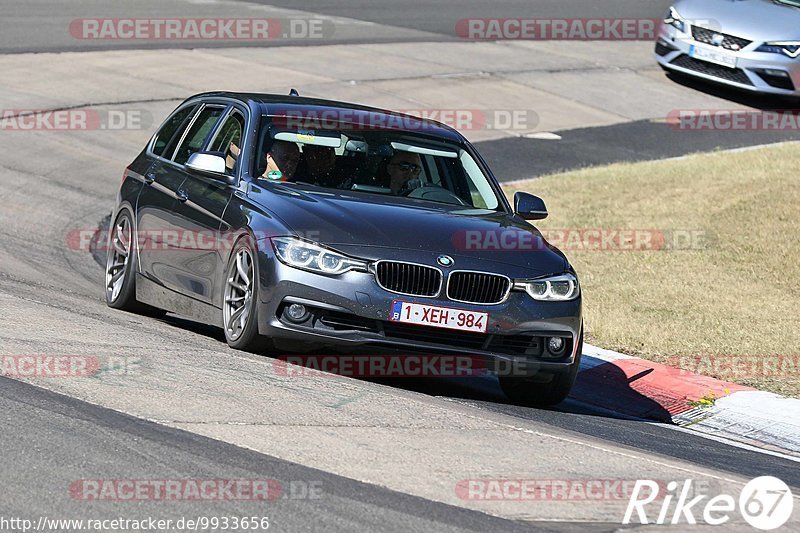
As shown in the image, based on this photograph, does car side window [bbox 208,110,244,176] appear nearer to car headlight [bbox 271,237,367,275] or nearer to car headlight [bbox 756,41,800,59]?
car headlight [bbox 271,237,367,275]

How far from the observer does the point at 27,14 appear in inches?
1003

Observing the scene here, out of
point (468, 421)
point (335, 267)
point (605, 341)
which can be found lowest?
point (605, 341)

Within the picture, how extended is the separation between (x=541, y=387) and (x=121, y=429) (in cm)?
337

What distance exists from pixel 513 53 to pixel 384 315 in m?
18.6

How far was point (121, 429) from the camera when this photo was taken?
623cm

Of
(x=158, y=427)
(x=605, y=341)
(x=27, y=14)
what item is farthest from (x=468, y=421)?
(x=27, y=14)

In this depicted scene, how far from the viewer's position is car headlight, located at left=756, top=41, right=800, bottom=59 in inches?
832

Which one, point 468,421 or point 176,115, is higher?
point 176,115

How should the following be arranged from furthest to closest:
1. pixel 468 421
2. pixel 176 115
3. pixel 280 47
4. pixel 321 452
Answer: pixel 280 47 < pixel 176 115 < pixel 468 421 < pixel 321 452

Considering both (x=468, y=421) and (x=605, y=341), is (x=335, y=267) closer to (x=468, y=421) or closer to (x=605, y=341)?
(x=468, y=421)

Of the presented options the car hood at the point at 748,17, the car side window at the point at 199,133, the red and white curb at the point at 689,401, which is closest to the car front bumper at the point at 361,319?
the red and white curb at the point at 689,401
